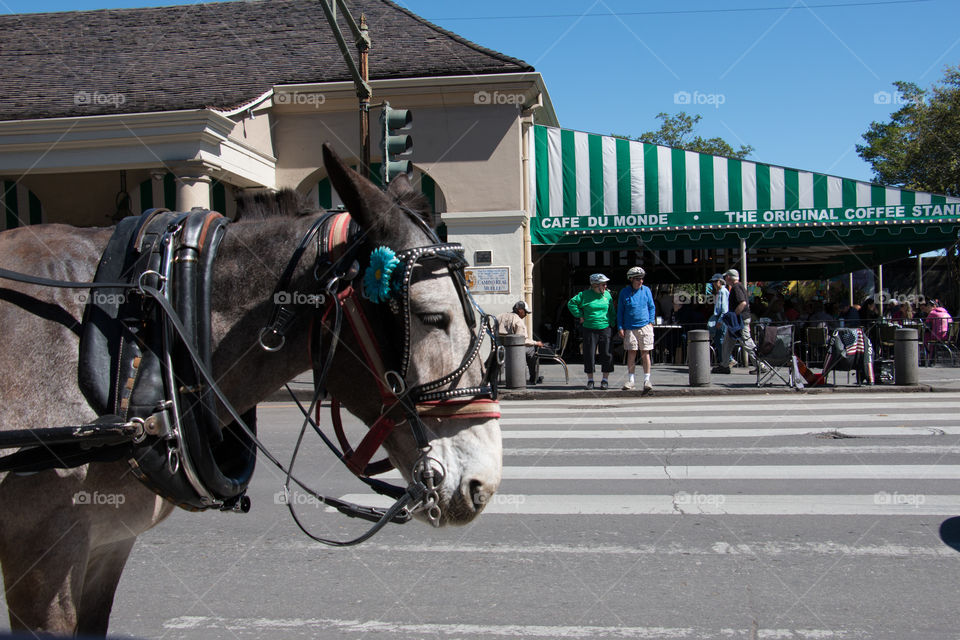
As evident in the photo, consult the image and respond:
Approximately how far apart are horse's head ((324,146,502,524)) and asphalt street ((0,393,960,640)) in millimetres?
1327

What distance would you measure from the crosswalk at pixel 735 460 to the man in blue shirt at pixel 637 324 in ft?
5.74

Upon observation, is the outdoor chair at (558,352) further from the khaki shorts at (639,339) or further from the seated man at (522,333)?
the khaki shorts at (639,339)

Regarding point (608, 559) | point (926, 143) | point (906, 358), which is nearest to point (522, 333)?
point (906, 358)

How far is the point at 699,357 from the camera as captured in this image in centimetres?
1350

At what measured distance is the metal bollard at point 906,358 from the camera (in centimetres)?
1348

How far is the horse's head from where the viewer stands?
6.68 feet

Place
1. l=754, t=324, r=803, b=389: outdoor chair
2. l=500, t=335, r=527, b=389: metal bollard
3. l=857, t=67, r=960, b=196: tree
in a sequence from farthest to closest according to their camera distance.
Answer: l=857, t=67, r=960, b=196: tree < l=500, t=335, r=527, b=389: metal bollard < l=754, t=324, r=803, b=389: outdoor chair

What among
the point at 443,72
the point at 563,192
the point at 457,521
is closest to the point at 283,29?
the point at 443,72

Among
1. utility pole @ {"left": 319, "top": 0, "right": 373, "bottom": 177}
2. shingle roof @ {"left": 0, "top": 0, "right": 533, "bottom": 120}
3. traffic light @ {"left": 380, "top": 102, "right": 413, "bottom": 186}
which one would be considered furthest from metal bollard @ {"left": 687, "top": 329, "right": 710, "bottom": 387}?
shingle roof @ {"left": 0, "top": 0, "right": 533, "bottom": 120}

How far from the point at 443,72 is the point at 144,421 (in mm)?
15407

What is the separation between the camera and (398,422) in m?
2.09

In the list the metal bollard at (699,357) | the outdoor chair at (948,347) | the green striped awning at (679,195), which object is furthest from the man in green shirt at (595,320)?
the outdoor chair at (948,347)

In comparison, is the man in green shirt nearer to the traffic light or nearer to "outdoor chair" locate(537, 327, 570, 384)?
"outdoor chair" locate(537, 327, 570, 384)

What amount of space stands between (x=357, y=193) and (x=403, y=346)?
1.45 feet
